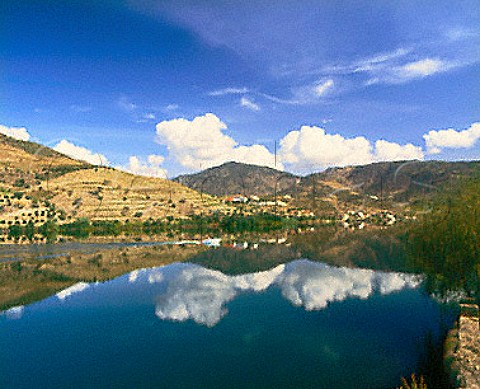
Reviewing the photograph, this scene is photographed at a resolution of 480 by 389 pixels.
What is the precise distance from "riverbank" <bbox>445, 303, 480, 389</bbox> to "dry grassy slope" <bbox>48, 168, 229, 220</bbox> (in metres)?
88.2

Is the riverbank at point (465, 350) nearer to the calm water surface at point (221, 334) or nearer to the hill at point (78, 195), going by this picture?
the calm water surface at point (221, 334)

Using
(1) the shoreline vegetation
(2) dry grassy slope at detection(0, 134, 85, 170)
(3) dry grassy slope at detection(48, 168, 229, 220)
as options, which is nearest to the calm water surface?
(1) the shoreline vegetation

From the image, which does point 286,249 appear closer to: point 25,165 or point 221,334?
point 221,334

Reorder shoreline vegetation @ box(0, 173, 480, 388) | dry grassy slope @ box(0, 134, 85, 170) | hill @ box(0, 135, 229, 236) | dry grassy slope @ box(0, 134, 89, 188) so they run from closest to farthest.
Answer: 1. shoreline vegetation @ box(0, 173, 480, 388)
2. hill @ box(0, 135, 229, 236)
3. dry grassy slope @ box(0, 134, 89, 188)
4. dry grassy slope @ box(0, 134, 85, 170)

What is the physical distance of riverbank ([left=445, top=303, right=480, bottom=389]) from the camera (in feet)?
56.8

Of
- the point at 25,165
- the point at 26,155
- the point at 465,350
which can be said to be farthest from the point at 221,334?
the point at 26,155

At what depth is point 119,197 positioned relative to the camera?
371 ft

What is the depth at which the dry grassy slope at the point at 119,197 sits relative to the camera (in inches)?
4045

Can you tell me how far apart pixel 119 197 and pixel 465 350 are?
105 m

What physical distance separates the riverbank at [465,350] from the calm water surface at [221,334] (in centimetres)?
243

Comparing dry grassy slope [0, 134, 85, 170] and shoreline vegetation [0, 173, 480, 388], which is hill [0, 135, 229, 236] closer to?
dry grassy slope [0, 134, 85, 170]

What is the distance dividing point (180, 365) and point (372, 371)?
11.8 metres

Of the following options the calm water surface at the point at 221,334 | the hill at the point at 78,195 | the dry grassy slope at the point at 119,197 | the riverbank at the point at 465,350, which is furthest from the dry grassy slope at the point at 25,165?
the riverbank at the point at 465,350

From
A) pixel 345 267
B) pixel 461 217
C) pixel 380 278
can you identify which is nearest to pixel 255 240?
pixel 345 267
